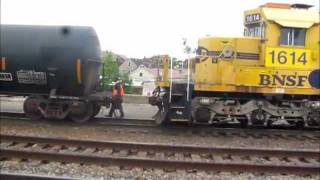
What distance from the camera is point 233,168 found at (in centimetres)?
874

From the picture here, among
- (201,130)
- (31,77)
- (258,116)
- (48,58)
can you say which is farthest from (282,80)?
(31,77)

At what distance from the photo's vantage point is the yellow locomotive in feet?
44.7

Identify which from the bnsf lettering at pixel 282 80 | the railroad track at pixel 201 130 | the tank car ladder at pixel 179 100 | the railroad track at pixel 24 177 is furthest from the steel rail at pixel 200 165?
the bnsf lettering at pixel 282 80

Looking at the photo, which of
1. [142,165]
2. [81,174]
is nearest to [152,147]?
[142,165]

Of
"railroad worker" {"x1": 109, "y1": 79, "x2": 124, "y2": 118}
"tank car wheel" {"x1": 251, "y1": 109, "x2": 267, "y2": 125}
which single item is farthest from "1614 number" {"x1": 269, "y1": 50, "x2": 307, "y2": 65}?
"railroad worker" {"x1": 109, "y1": 79, "x2": 124, "y2": 118}

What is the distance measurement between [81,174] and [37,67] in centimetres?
750

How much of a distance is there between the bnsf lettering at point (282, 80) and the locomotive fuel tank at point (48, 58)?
507 cm

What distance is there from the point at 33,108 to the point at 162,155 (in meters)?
6.18

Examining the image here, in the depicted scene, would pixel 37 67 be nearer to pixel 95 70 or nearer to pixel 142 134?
pixel 95 70

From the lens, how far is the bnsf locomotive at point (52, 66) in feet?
48.4

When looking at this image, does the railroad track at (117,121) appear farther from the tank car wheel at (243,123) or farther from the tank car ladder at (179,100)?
the tank car wheel at (243,123)

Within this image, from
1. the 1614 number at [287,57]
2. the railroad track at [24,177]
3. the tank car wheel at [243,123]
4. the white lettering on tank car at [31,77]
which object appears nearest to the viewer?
the railroad track at [24,177]

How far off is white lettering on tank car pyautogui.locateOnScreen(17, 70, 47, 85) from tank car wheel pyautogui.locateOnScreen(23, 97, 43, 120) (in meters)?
0.53

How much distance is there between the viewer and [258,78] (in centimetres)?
1370
